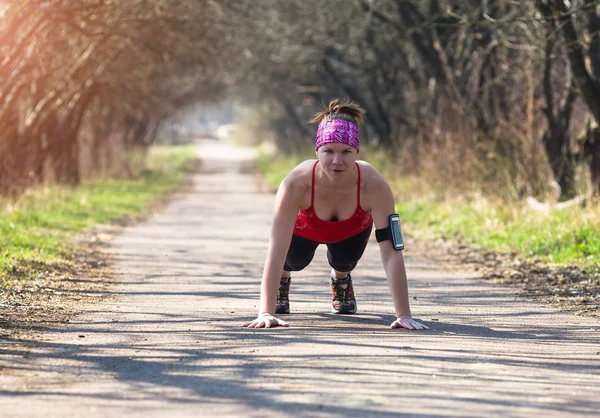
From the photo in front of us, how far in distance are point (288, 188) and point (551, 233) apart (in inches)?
245

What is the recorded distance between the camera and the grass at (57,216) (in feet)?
35.6

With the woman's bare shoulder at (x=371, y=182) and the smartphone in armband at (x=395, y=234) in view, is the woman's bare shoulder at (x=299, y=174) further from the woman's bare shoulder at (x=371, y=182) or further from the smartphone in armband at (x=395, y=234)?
the smartphone in armband at (x=395, y=234)

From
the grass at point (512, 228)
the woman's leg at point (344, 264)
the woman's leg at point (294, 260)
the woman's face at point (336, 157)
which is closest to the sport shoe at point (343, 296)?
the woman's leg at point (344, 264)

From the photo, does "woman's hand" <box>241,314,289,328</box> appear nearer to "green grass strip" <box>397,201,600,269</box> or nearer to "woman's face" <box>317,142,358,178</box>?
"woman's face" <box>317,142,358,178</box>

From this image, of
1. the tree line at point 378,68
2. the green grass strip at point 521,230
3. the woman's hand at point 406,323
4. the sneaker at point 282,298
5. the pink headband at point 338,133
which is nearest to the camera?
the pink headband at point 338,133

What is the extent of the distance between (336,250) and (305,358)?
5.40 feet

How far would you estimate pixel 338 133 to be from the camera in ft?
21.8

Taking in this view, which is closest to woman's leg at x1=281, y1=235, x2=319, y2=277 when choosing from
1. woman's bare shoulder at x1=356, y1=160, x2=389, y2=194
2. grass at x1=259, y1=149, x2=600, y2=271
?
woman's bare shoulder at x1=356, y1=160, x2=389, y2=194

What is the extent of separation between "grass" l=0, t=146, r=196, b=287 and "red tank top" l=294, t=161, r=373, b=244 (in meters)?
2.88

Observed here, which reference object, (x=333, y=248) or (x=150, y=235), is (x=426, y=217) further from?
(x=333, y=248)

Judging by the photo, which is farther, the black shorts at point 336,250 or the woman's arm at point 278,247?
the black shorts at point 336,250

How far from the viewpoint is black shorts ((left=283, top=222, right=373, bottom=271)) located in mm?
7359

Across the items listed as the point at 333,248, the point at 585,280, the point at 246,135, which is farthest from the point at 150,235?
the point at 246,135

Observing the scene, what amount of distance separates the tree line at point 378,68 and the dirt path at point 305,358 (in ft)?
14.2
